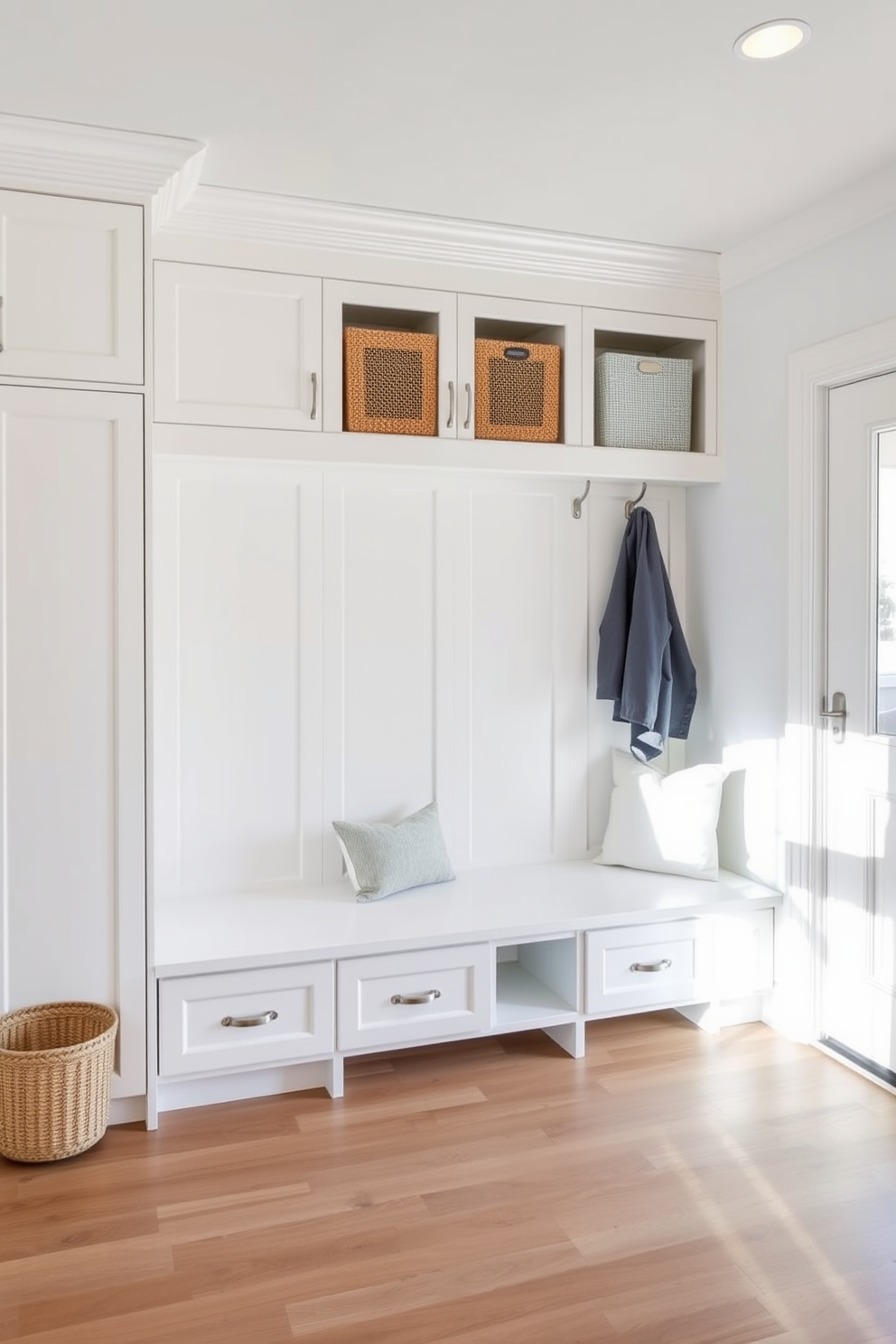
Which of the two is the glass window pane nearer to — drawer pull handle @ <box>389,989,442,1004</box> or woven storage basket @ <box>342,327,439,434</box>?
woven storage basket @ <box>342,327,439,434</box>

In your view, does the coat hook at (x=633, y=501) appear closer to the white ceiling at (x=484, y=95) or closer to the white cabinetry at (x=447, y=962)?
the white ceiling at (x=484, y=95)

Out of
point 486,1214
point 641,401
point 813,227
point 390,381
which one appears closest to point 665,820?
point 641,401

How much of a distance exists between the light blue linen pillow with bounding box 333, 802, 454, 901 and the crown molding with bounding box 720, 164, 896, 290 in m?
2.01

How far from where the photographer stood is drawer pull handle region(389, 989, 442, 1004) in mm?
2879

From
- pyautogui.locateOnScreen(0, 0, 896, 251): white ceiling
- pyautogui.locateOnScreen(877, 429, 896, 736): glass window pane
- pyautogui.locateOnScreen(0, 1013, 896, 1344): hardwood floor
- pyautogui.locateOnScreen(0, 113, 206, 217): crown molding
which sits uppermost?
pyautogui.locateOnScreen(0, 0, 896, 251): white ceiling

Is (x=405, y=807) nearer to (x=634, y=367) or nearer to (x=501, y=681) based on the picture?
(x=501, y=681)

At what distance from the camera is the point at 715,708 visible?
11.8ft

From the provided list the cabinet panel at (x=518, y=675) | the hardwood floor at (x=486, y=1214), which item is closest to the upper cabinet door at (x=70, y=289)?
the cabinet panel at (x=518, y=675)

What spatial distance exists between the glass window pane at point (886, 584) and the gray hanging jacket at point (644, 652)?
75cm

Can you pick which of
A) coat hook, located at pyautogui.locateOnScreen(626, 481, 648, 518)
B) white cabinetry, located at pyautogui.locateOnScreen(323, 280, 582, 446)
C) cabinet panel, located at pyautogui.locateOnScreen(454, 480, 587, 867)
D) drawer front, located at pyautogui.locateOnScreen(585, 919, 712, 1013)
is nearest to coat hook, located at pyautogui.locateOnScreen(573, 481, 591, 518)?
cabinet panel, located at pyautogui.locateOnScreen(454, 480, 587, 867)

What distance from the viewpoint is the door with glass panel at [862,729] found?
2.87 meters

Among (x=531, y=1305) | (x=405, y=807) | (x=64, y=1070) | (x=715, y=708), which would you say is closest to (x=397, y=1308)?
(x=531, y=1305)

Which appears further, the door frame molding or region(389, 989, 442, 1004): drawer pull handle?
the door frame molding

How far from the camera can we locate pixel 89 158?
8.22ft
